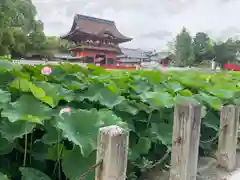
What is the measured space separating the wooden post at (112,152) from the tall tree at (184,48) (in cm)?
2664

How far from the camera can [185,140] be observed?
1068 millimetres

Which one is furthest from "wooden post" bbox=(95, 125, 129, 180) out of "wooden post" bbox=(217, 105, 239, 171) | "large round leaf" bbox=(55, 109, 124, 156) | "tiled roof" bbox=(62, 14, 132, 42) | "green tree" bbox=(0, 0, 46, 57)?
"tiled roof" bbox=(62, 14, 132, 42)

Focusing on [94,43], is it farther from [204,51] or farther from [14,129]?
[14,129]

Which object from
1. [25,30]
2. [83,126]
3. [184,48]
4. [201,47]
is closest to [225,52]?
[201,47]

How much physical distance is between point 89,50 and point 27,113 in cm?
1837

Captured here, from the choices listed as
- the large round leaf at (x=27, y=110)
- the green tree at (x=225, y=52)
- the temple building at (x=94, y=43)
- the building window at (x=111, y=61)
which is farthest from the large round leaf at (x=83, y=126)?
the green tree at (x=225, y=52)

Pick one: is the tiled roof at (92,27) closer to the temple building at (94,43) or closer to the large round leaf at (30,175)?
the temple building at (94,43)

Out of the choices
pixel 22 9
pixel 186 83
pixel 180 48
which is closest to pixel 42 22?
pixel 22 9

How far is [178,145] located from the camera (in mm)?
1080

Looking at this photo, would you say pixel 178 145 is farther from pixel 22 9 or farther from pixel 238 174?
pixel 22 9

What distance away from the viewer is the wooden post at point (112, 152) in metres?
0.66

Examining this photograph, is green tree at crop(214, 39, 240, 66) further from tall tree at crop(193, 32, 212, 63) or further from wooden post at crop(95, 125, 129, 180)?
wooden post at crop(95, 125, 129, 180)

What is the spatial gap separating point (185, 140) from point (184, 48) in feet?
93.7

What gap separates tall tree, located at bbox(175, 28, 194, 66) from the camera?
27.5 meters
